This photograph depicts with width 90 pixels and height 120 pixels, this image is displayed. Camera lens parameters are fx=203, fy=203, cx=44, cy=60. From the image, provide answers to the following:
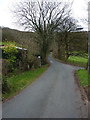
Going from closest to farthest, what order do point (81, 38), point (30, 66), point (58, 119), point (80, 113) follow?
point (58, 119)
point (80, 113)
point (30, 66)
point (81, 38)

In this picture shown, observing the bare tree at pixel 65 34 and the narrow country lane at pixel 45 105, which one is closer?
the narrow country lane at pixel 45 105

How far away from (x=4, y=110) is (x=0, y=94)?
246cm

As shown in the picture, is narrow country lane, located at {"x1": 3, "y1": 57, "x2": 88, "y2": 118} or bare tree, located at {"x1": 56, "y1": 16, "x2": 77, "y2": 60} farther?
bare tree, located at {"x1": 56, "y1": 16, "x2": 77, "y2": 60}

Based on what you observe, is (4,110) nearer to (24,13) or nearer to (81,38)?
(24,13)

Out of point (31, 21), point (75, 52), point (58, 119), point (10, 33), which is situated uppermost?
point (31, 21)

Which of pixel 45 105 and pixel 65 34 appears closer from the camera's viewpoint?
pixel 45 105

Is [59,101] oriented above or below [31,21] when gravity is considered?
below

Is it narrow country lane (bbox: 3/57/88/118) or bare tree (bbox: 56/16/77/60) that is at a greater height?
bare tree (bbox: 56/16/77/60)

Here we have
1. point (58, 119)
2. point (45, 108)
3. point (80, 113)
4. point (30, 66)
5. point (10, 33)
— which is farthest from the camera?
point (10, 33)

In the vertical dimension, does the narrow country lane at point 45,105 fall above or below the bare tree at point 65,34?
below

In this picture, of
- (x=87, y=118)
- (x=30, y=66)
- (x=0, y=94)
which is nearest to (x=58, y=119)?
(x=87, y=118)

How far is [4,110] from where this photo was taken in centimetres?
1003

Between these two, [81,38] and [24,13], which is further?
[81,38]

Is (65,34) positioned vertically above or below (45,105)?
above
